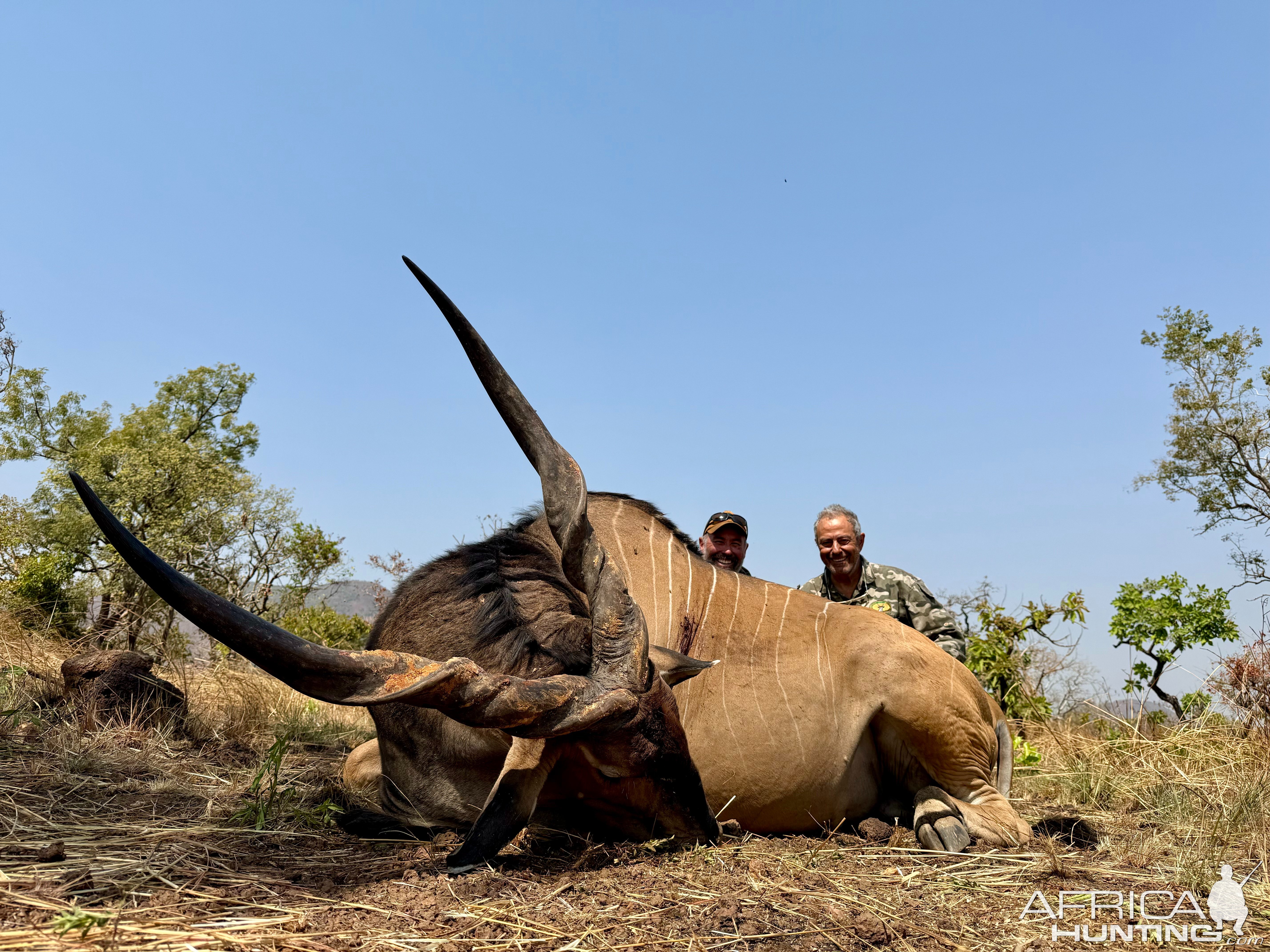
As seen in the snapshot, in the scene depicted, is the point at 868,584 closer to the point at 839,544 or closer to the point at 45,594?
the point at 839,544

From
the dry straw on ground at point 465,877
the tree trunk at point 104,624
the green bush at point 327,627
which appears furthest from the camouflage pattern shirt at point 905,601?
the green bush at point 327,627

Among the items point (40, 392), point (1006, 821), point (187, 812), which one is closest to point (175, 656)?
point (187, 812)

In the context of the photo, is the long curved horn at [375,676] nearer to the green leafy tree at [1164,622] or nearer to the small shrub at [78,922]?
the small shrub at [78,922]

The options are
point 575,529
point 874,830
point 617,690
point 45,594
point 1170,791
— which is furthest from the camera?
point 45,594

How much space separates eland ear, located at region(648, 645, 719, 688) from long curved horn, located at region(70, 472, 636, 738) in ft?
1.25

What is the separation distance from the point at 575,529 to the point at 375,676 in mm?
907

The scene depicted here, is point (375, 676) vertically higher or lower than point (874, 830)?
higher

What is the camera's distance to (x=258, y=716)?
5.81 meters

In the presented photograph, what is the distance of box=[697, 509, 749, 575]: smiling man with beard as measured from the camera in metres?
7.16

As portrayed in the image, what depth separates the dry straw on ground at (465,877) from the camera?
2.33 meters

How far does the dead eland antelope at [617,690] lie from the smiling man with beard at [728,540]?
8.06ft

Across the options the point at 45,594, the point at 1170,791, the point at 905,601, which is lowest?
the point at 45,594

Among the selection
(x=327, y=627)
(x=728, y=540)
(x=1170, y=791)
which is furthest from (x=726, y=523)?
(x=327, y=627)

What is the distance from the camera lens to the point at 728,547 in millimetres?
7164
